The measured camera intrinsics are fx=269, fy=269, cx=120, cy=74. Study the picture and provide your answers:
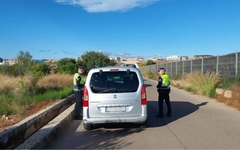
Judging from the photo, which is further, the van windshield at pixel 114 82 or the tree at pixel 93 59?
the tree at pixel 93 59

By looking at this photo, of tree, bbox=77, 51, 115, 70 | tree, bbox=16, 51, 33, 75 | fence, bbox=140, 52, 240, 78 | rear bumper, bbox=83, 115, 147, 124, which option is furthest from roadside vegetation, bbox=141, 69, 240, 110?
tree, bbox=77, 51, 115, 70

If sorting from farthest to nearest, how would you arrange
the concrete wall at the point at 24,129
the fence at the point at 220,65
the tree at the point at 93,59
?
the tree at the point at 93,59 < the fence at the point at 220,65 < the concrete wall at the point at 24,129

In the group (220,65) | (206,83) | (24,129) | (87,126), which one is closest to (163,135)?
(87,126)

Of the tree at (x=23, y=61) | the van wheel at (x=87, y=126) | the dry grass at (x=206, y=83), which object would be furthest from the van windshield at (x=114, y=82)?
the tree at (x=23, y=61)

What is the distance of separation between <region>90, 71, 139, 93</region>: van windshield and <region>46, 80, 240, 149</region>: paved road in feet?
3.92

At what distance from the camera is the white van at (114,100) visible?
7211 millimetres

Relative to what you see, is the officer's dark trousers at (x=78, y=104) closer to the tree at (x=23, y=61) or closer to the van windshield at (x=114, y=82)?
the van windshield at (x=114, y=82)

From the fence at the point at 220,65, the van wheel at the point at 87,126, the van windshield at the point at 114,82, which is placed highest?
the fence at the point at 220,65

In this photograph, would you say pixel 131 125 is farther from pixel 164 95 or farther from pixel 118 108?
pixel 164 95

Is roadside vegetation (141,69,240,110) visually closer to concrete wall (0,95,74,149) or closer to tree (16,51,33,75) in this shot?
concrete wall (0,95,74,149)

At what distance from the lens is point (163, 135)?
6938mm

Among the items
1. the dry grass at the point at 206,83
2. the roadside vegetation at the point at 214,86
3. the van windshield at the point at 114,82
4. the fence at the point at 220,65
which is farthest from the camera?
the dry grass at the point at 206,83

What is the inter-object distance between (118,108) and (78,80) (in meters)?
2.76

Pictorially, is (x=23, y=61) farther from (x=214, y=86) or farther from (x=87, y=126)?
(x=87, y=126)
